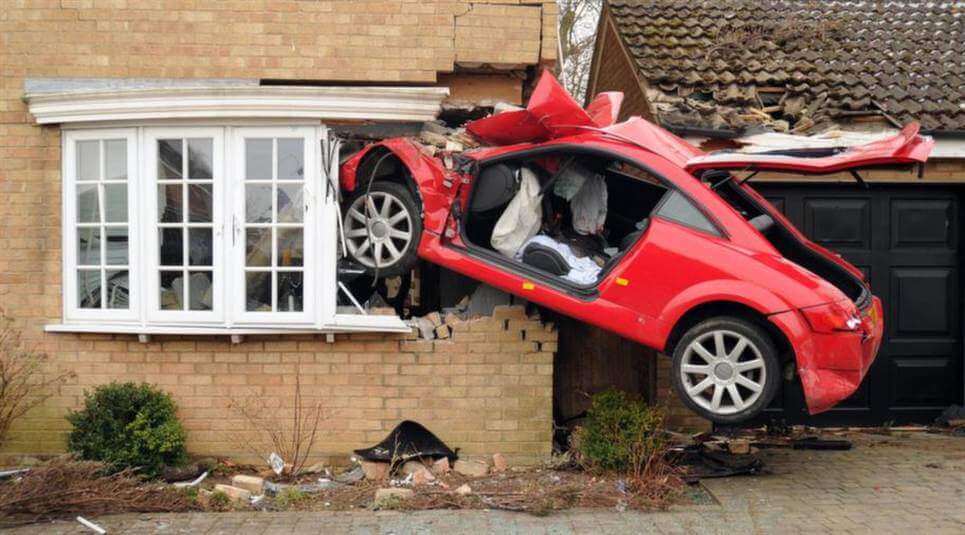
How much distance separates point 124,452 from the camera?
274 inches

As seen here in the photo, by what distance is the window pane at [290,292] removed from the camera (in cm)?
742

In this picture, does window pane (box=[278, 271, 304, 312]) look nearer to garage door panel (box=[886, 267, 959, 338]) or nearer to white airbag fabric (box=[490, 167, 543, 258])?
white airbag fabric (box=[490, 167, 543, 258])

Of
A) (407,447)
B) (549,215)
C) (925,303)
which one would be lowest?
(407,447)

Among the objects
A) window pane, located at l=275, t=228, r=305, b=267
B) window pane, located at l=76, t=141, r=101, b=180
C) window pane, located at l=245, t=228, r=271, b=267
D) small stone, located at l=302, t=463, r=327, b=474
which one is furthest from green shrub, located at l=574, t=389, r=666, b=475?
window pane, located at l=76, t=141, r=101, b=180

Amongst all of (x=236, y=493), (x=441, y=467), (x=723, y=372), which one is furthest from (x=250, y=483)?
(x=723, y=372)

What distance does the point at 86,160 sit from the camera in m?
7.56

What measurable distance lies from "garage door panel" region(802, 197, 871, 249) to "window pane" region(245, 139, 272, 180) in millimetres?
5014

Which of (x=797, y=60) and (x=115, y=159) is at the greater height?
(x=797, y=60)

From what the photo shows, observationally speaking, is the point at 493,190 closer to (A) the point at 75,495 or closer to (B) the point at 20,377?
(A) the point at 75,495

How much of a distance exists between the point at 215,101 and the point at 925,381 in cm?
692

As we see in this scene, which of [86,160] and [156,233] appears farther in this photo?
[86,160]

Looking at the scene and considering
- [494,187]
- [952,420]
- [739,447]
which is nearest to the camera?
[494,187]

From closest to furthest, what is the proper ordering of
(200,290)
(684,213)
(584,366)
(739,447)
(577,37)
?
(684,213)
(200,290)
(739,447)
(584,366)
(577,37)

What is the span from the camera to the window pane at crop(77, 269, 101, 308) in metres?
7.57
